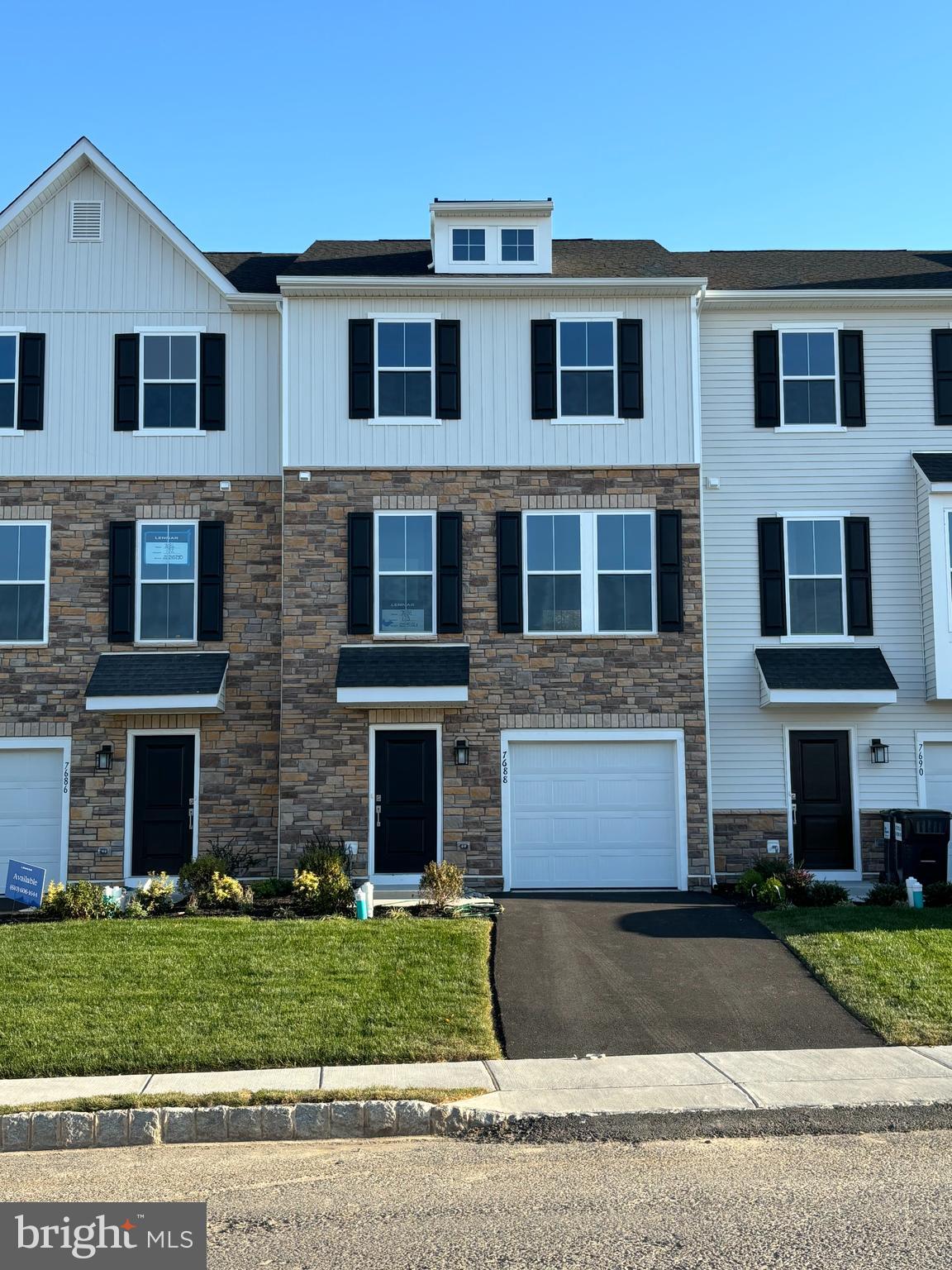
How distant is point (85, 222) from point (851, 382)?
39.2 ft

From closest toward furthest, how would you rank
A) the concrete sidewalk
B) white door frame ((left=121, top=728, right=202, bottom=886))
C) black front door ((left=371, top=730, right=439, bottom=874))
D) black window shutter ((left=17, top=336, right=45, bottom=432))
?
the concrete sidewalk, black front door ((left=371, top=730, right=439, bottom=874)), white door frame ((left=121, top=728, right=202, bottom=886)), black window shutter ((left=17, top=336, right=45, bottom=432))

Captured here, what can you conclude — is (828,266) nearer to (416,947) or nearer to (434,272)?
(434,272)

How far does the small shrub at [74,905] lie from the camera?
1443 cm

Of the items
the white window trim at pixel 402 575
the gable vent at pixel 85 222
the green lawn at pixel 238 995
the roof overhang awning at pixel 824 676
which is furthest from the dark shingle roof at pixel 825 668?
the gable vent at pixel 85 222

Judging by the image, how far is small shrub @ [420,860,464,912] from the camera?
49.9ft

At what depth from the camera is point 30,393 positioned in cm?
1880

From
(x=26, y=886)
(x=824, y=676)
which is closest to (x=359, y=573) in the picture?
(x=26, y=886)

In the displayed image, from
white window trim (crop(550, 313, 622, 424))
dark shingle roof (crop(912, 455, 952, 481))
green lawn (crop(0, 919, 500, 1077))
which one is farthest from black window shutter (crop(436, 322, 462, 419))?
green lawn (crop(0, 919, 500, 1077))

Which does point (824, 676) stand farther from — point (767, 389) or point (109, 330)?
point (109, 330)

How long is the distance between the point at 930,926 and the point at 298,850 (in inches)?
330

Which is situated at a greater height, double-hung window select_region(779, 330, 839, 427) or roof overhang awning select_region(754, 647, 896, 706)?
double-hung window select_region(779, 330, 839, 427)

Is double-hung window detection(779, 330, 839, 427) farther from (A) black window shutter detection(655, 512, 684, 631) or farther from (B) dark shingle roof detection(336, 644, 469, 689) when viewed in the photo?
(B) dark shingle roof detection(336, 644, 469, 689)

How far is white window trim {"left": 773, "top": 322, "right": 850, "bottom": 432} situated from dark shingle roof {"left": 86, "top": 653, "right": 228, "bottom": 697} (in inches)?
366

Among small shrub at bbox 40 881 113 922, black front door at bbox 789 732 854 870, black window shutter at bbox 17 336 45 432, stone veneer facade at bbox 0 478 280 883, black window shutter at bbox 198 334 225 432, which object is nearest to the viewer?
small shrub at bbox 40 881 113 922
